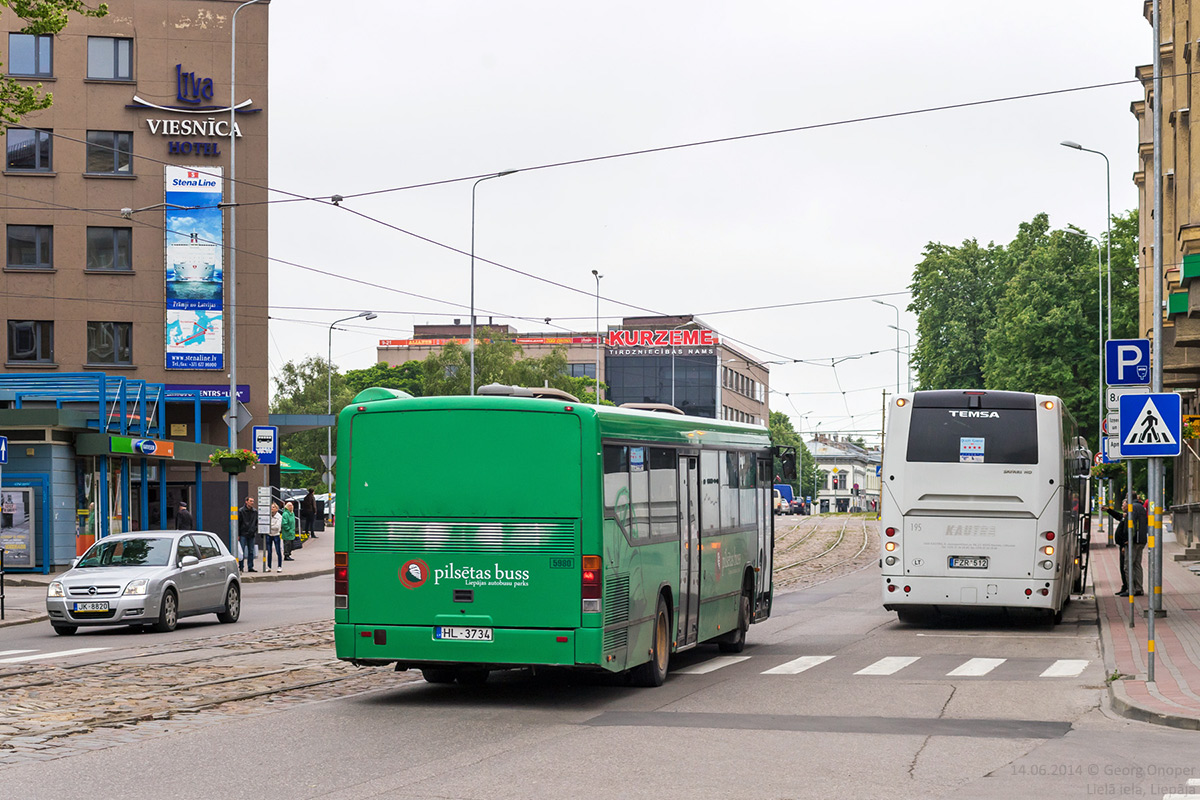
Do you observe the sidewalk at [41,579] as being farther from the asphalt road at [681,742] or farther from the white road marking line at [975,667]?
the white road marking line at [975,667]

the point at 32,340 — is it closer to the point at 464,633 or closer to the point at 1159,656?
the point at 464,633

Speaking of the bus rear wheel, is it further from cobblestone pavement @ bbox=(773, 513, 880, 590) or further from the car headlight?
cobblestone pavement @ bbox=(773, 513, 880, 590)

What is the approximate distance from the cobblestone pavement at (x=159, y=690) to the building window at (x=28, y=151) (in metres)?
36.9

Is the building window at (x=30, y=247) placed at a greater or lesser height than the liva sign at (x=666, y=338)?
lesser

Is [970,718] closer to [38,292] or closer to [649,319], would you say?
[38,292]

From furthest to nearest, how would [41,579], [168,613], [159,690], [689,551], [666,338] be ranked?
[666,338] < [41,579] < [168,613] < [689,551] < [159,690]

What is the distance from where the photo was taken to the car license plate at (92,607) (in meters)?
20.9

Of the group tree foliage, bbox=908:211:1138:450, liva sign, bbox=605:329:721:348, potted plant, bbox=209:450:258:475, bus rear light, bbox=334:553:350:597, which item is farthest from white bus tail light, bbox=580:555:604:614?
liva sign, bbox=605:329:721:348

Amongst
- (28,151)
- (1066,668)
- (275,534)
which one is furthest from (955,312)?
(1066,668)

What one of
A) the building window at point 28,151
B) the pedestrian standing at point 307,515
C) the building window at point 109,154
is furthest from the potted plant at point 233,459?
the pedestrian standing at point 307,515

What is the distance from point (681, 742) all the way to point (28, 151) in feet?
154

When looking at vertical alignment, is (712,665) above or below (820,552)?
above

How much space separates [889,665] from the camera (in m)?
16.7

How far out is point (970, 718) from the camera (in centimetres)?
1226
